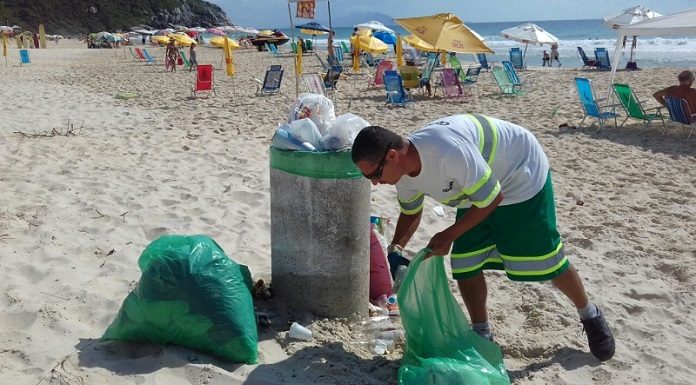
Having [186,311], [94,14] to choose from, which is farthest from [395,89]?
[94,14]

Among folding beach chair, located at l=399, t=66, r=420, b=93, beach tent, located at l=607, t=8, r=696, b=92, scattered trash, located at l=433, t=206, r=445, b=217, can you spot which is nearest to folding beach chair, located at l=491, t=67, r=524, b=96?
folding beach chair, located at l=399, t=66, r=420, b=93

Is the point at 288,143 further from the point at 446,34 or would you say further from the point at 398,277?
the point at 446,34

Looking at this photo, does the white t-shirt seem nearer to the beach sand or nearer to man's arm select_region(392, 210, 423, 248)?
man's arm select_region(392, 210, 423, 248)

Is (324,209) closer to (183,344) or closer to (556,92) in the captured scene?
(183,344)

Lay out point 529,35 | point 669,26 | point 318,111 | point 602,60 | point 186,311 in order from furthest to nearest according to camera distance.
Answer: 1. point 529,35
2. point 602,60
3. point 669,26
4. point 318,111
5. point 186,311

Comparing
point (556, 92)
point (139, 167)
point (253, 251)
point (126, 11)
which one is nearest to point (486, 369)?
point (253, 251)

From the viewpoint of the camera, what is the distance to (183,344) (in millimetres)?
2412

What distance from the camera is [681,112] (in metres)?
7.57

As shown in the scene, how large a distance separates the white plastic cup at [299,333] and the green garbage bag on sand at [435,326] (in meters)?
0.44

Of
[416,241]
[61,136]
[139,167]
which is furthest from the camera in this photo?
[61,136]

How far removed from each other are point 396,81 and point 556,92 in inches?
146

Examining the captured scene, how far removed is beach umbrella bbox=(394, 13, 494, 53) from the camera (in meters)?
11.5

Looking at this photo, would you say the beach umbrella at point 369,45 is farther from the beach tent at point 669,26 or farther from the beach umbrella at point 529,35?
the beach tent at point 669,26

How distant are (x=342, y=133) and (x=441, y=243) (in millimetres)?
681
